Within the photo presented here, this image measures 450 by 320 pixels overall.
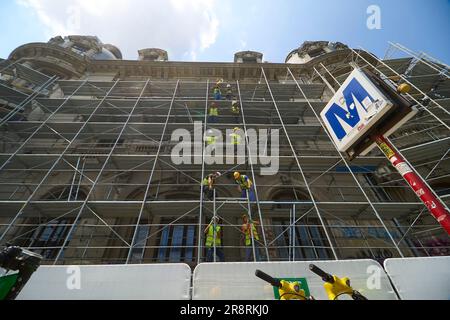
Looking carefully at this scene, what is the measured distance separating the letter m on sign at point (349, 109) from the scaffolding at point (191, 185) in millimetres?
3843

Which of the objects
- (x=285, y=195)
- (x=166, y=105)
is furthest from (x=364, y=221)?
(x=166, y=105)

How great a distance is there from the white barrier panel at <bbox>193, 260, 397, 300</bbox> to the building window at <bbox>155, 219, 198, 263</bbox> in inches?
162

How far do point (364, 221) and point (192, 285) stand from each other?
325 inches

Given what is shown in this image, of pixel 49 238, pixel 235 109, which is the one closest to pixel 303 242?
pixel 235 109

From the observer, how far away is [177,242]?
31.2 ft

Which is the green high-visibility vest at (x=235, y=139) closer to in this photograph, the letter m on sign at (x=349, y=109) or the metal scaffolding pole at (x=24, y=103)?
the letter m on sign at (x=349, y=109)

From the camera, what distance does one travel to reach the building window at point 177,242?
8934mm

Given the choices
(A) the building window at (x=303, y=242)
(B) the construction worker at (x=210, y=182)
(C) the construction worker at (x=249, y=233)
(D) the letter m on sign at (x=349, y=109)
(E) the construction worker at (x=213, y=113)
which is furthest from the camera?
(E) the construction worker at (x=213, y=113)

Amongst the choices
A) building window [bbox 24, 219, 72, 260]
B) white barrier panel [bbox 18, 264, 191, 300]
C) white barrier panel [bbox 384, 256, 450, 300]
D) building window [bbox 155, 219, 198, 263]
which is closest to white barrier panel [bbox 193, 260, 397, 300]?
white barrier panel [bbox 384, 256, 450, 300]

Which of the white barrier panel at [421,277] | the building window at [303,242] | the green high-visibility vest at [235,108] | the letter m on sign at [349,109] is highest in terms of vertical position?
the green high-visibility vest at [235,108]

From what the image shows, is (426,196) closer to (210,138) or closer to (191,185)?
(210,138)

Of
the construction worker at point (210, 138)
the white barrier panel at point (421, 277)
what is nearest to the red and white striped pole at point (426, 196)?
the white barrier panel at point (421, 277)

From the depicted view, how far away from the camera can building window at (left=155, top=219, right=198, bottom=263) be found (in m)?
8.93
